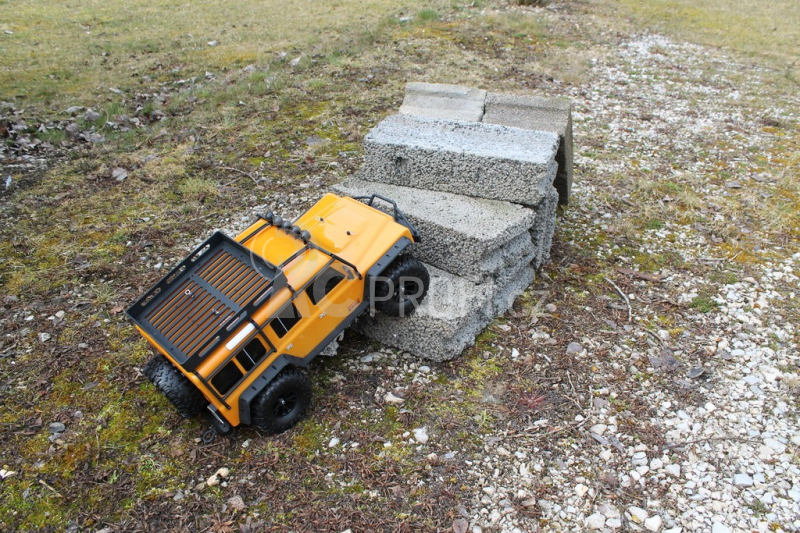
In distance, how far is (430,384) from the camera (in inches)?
208

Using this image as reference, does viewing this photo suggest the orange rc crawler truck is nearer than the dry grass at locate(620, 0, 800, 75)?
Yes

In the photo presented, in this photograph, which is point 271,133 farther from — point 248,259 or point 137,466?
point 137,466

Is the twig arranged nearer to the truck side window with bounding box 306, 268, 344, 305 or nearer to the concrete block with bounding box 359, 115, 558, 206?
the concrete block with bounding box 359, 115, 558, 206

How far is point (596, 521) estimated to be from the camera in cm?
411

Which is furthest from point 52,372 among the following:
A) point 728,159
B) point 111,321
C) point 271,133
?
point 728,159

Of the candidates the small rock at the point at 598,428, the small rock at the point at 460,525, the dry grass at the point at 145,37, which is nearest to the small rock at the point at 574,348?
the small rock at the point at 598,428

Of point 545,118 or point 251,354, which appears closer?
point 251,354

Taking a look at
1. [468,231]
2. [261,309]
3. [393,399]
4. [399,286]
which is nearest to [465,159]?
[468,231]

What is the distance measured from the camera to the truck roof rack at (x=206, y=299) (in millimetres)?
4309

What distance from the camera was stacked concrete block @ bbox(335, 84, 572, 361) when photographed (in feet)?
18.1

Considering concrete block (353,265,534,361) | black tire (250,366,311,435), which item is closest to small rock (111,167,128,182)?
concrete block (353,265,534,361)

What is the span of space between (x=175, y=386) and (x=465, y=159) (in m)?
3.79

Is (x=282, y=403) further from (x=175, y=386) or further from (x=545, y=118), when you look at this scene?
(x=545, y=118)

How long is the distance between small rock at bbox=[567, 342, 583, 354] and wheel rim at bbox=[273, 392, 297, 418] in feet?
9.59
